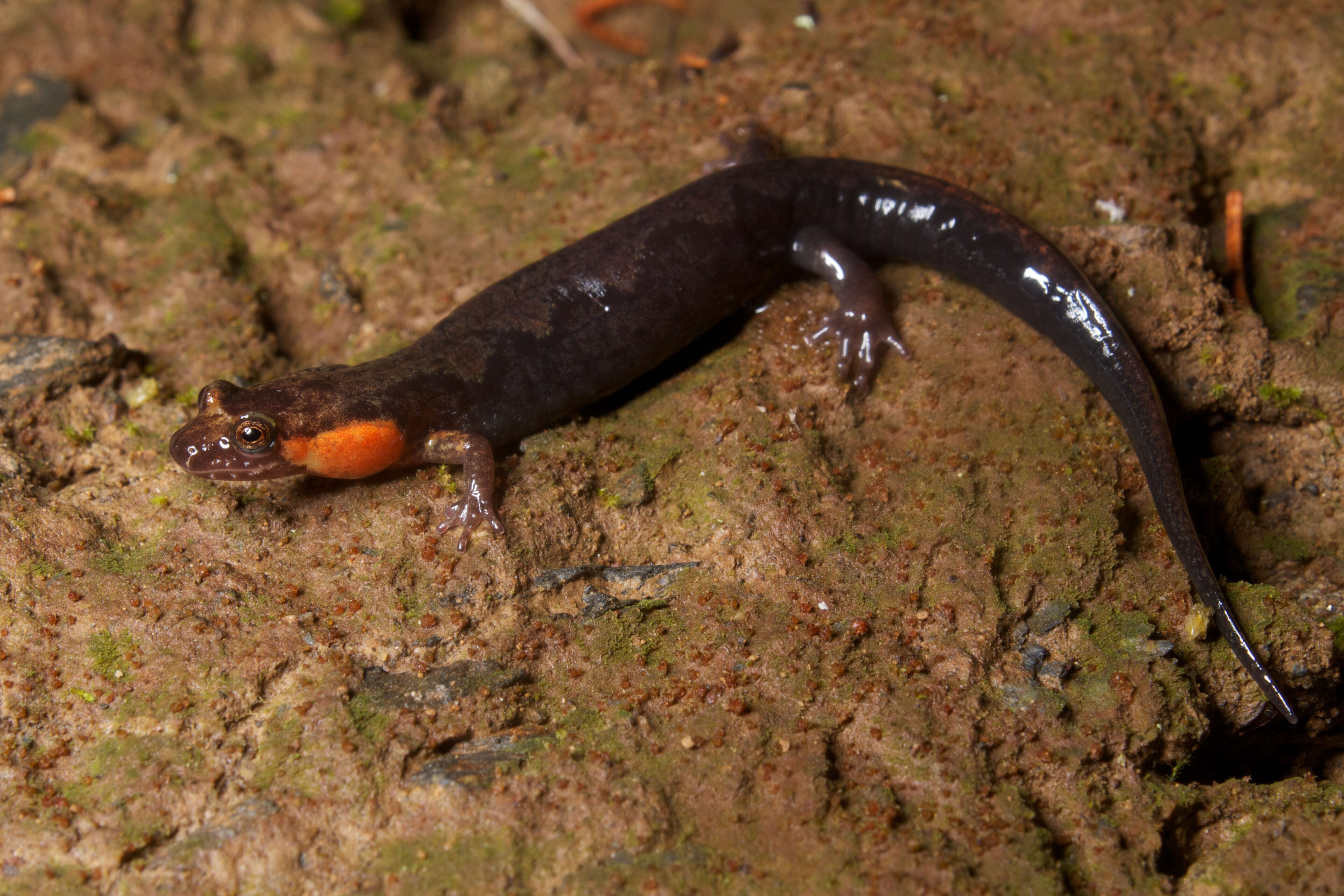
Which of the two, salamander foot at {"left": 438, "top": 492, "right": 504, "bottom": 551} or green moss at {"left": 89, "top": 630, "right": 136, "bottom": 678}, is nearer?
green moss at {"left": 89, "top": 630, "right": 136, "bottom": 678}

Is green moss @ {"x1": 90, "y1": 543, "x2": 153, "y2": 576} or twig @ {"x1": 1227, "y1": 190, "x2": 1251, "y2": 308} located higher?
twig @ {"x1": 1227, "y1": 190, "x2": 1251, "y2": 308}

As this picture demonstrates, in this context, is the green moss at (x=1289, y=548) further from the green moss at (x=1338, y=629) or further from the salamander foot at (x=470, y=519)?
the salamander foot at (x=470, y=519)

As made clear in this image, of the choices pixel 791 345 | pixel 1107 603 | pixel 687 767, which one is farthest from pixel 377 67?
pixel 1107 603

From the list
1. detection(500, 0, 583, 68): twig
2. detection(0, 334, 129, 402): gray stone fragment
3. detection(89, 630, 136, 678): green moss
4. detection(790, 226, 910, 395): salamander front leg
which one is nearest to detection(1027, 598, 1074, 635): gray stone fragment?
detection(790, 226, 910, 395): salamander front leg

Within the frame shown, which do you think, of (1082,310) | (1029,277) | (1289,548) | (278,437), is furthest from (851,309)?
(278,437)

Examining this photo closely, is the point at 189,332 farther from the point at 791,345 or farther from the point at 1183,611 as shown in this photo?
the point at 1183,611

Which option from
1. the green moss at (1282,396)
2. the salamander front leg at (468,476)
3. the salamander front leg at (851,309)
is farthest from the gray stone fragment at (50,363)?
the green moss at (1282,396)

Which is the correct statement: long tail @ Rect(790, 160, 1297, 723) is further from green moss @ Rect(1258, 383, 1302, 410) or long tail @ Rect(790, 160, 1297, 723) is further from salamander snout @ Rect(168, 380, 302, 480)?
salamander snout @ Rect(168, 380, 302, 480)
